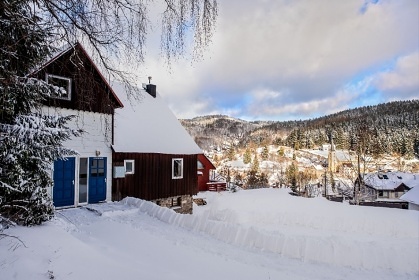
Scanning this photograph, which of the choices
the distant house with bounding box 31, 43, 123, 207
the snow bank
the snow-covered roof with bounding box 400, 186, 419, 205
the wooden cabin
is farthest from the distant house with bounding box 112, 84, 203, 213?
the snow-covered roof with bounding box 400, 186, 419, 205

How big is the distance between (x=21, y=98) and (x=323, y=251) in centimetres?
832

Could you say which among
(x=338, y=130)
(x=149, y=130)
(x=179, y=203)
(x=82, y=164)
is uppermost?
(x=338, y=130)

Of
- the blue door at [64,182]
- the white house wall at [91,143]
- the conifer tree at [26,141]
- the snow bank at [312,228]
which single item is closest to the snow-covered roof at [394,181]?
the snow bank at [312,228]

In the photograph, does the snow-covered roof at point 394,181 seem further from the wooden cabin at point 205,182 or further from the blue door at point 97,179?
the blue door at point 97,179

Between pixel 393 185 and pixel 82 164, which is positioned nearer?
pixel 82 164

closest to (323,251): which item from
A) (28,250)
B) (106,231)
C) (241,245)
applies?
(241,245)

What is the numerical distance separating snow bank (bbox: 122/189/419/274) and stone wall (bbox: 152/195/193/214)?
46.0 inches

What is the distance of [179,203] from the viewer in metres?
16.4

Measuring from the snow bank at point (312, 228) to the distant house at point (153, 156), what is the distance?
151 centimetres

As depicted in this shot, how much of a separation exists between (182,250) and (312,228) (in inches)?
445

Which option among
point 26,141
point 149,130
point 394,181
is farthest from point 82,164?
point 394,181

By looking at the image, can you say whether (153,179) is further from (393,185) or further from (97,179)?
(393,185)

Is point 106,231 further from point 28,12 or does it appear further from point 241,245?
point 28,12

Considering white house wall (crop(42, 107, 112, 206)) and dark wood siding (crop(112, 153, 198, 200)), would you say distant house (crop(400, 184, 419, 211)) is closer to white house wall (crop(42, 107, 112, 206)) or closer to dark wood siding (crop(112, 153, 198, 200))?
dark wood siding (crop(112, 153, 198, 200))
